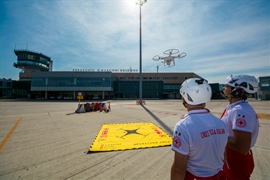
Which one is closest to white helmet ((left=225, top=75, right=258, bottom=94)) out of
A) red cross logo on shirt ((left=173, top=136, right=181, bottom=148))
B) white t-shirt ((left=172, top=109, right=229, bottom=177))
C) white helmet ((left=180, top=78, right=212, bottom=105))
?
white helmet ((left=180, top=78, right=212, bottom=105))

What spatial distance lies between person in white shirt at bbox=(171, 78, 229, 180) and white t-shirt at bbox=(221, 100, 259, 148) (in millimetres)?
527

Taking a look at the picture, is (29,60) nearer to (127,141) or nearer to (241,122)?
(127,141)

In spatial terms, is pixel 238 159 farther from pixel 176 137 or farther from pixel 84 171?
pixel 84 171

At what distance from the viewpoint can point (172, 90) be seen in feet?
227

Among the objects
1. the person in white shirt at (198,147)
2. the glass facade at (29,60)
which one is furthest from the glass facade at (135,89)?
the glass facade at (29,60)

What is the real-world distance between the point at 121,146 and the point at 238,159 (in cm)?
375

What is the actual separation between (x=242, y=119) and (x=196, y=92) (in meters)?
0.87

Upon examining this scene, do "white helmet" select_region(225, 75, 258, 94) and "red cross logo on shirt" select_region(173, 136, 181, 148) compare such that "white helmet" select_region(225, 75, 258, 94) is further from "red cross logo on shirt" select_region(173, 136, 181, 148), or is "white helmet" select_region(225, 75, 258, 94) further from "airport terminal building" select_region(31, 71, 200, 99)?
"airport terminal building" select_region(31, 71, 200, 99)

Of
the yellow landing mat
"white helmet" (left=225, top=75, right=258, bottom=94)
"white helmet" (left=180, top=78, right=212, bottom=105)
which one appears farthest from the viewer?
the yellow landing mat

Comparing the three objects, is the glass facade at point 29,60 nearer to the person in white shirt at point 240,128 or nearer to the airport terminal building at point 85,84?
the airport terminal building at point 85,84

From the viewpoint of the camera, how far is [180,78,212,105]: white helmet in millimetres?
1637

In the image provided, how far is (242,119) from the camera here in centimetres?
183

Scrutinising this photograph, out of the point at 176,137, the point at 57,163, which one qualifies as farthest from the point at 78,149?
the point at 176,137

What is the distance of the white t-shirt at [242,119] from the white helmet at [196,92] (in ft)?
2.01
